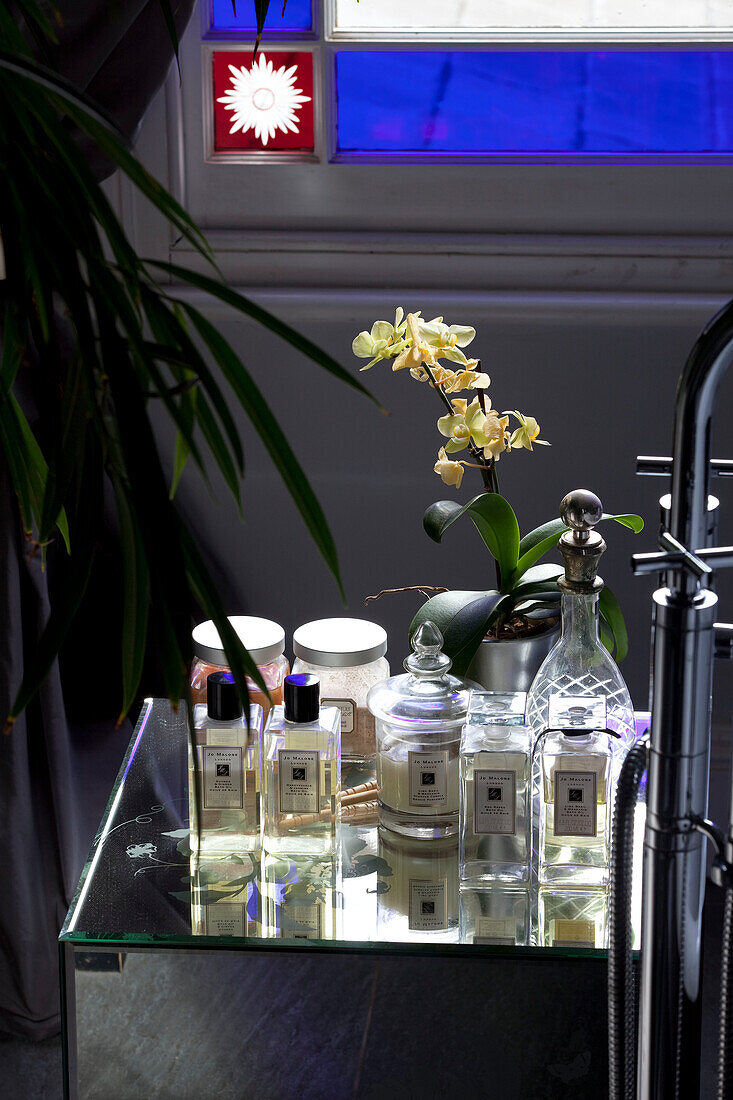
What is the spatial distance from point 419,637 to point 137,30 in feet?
3.31

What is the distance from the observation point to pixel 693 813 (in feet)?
2.27

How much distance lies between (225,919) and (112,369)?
1.98 ft

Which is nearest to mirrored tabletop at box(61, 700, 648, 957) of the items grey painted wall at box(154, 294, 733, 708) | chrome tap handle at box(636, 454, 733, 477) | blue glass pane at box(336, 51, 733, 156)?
chrome tap handle at box(636, 454, 733, 477)

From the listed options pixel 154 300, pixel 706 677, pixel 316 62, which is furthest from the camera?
pixel 316 62

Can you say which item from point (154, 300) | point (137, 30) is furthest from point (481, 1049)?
point (137, 30)

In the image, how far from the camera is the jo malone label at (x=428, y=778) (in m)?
1.04

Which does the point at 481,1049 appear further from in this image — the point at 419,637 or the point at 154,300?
the point at 154,300

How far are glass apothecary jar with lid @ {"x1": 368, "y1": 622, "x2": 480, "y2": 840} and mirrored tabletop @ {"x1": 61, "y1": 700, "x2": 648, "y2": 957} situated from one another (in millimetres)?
26

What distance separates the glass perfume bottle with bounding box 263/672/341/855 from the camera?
1.03m

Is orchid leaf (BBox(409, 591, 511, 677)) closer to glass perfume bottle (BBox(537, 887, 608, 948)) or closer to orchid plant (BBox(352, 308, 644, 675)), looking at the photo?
orchid plant (BBox(352, 308, 644, 675))

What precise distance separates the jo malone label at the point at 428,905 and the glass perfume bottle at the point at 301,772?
9 cm

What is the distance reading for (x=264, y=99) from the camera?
1.79 metres

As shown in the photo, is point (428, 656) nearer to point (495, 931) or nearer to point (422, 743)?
point (422, 743)

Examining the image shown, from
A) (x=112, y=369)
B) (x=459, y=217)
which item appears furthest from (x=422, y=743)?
(x=459, y=217)
